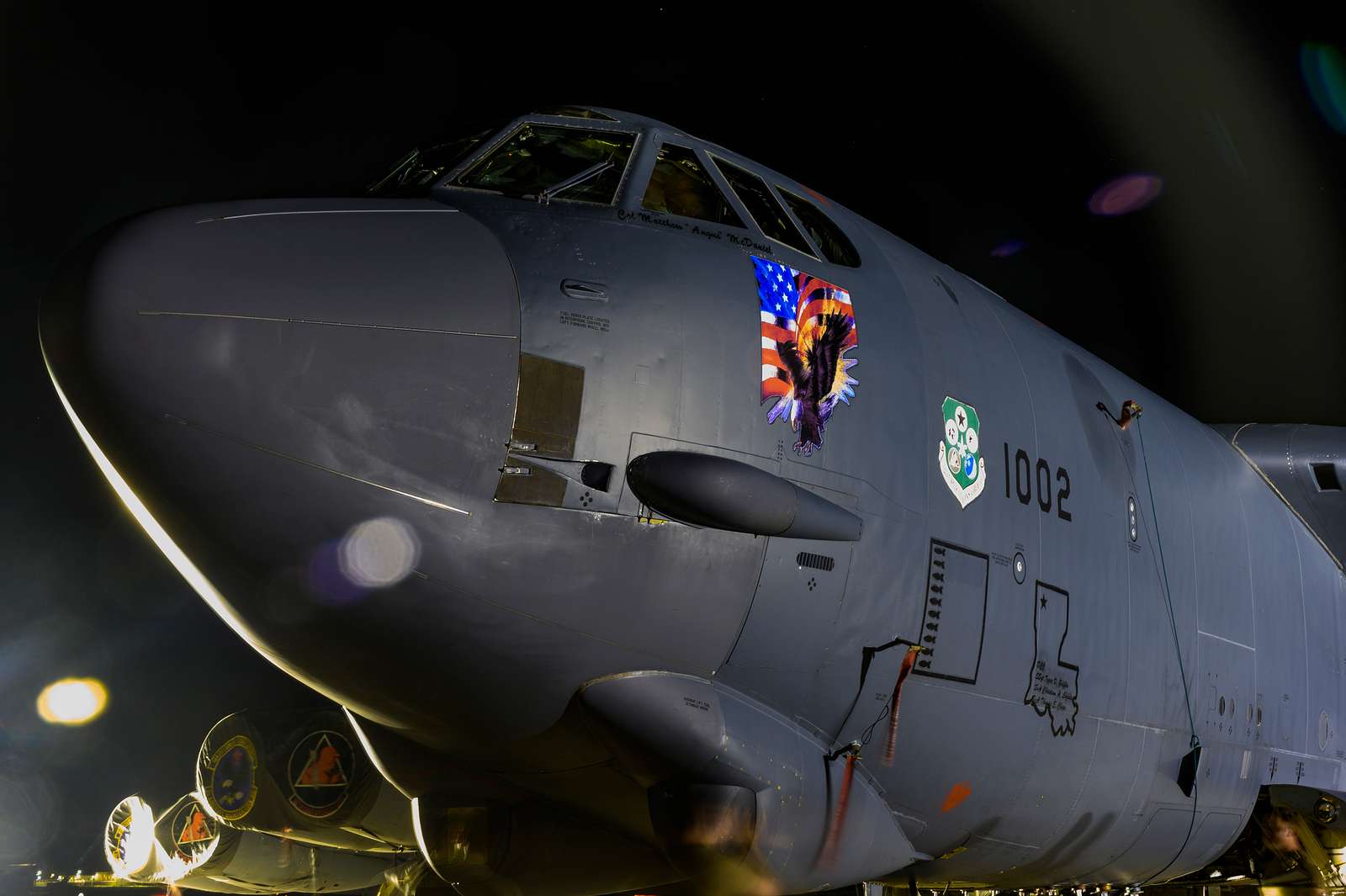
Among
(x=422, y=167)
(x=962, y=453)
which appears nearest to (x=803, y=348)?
(x=962, y=453)

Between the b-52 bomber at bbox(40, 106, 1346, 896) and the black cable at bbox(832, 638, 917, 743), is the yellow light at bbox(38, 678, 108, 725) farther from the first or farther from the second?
the black cable at bbox(832, 638, 917, 743)

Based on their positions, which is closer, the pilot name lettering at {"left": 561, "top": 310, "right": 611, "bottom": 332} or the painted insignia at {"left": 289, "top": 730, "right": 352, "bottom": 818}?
the pilot name lettering at {"left": 561, "top": 310, "right": 611, "bottom": 332}

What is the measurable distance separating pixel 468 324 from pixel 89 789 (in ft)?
38.5

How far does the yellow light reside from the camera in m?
12.9

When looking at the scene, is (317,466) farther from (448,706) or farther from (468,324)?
(448,706)

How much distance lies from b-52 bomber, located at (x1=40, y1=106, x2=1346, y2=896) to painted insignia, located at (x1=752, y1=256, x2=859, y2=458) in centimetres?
2

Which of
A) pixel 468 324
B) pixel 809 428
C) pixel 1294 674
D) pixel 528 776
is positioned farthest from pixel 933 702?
pixel 1294 674

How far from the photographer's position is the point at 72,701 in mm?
13047

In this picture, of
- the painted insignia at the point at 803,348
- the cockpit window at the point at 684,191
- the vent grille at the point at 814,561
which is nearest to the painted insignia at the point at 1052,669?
the vent grille at the point at 814,561

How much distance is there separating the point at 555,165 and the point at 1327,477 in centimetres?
931

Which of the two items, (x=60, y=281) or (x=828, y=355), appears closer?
(x=60, y=281)

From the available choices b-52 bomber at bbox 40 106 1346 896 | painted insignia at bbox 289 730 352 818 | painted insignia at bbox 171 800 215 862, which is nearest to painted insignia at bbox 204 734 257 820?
painted insignia at bbox 289 730 352 818

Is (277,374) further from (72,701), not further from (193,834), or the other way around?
(72,701)

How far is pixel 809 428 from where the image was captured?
16.1 ft
